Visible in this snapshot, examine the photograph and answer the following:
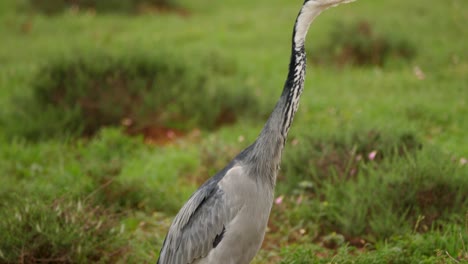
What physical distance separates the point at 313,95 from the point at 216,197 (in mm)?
4937

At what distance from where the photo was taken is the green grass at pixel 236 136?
470cm

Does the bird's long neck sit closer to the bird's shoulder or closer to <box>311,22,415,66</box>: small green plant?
the bird's shoulder

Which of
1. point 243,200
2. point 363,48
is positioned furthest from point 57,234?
point 363,48

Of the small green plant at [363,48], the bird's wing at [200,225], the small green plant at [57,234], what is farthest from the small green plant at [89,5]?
the bird's wing at [200,225]

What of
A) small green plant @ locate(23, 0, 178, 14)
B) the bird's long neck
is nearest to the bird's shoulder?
the bird's long neck

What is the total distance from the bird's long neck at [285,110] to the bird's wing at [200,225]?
0.18 m

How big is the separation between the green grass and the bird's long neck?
722mm

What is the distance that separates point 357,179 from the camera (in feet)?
18.2

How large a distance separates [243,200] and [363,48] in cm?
679

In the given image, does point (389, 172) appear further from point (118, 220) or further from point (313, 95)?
point (313, 95)

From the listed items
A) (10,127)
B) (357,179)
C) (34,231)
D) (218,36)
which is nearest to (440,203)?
(357,179)

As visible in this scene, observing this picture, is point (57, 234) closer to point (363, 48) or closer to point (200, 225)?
point (200, 225)

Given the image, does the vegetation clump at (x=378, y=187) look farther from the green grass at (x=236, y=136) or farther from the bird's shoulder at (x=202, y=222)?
the bird's shoulder at (x=202, y=222)

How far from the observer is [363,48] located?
1009 cm
